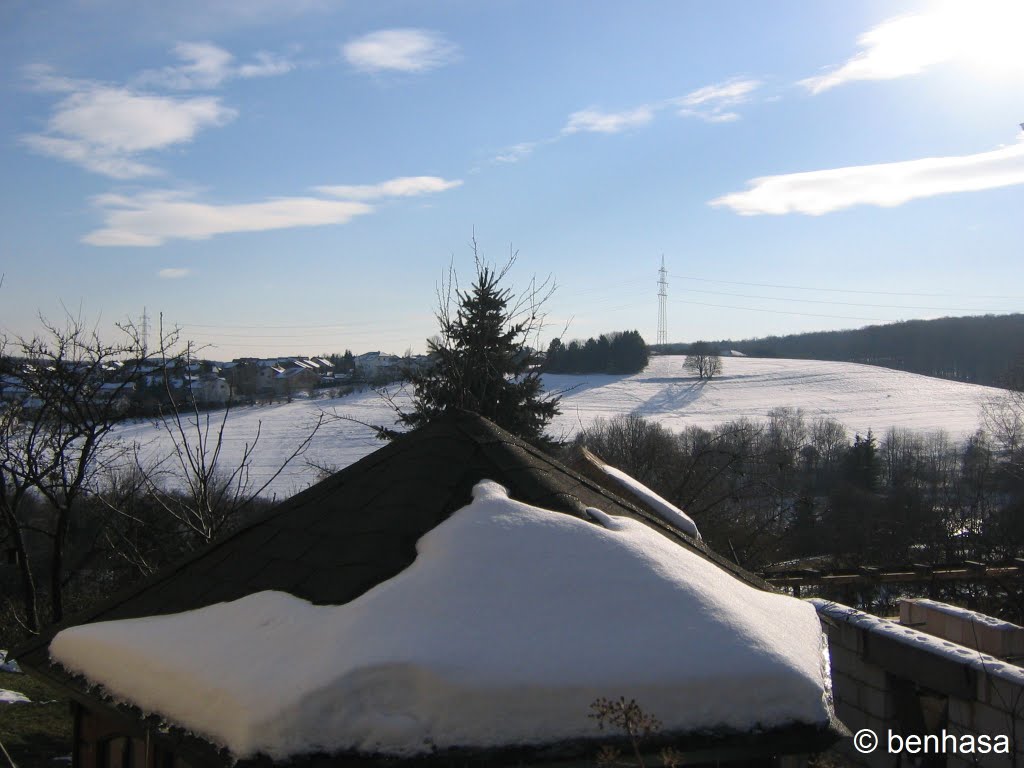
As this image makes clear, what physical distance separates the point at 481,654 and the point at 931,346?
3352 inches

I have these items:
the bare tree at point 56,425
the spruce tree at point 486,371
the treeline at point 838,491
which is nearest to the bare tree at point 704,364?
the treeline at point 838,491

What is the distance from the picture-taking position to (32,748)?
25.3 ft

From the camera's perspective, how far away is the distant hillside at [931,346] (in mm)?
64519

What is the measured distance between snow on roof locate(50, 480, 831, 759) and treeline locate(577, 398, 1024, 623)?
32.8 ft

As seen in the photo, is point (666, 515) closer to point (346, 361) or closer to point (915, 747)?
point (915, 747)

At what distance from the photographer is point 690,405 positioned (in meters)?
64.8

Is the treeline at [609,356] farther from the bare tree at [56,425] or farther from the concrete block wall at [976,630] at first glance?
the concrete block wall at [976,630]

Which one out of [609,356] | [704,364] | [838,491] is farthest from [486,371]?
Answer: [704,364]

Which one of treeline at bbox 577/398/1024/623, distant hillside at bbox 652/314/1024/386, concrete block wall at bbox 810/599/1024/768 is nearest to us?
concrete block wall at bbox 810/599/1024/768

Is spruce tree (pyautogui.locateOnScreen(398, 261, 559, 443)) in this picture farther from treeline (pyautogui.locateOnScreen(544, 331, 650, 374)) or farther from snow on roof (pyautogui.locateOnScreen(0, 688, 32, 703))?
treeline (pyautogui.locateOnScreen(544, 331, 650, 374))

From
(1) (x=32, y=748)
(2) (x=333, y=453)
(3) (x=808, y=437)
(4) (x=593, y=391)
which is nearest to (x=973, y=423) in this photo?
(3) (x=808, y=437)

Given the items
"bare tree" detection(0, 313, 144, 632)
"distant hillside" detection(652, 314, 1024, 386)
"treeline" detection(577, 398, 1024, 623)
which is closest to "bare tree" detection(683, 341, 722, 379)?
"distant hillside" detection(652, 314, 1024, 386)

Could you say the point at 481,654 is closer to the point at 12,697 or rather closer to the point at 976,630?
the point at 976,630

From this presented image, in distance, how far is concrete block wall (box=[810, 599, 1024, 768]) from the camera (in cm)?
562
